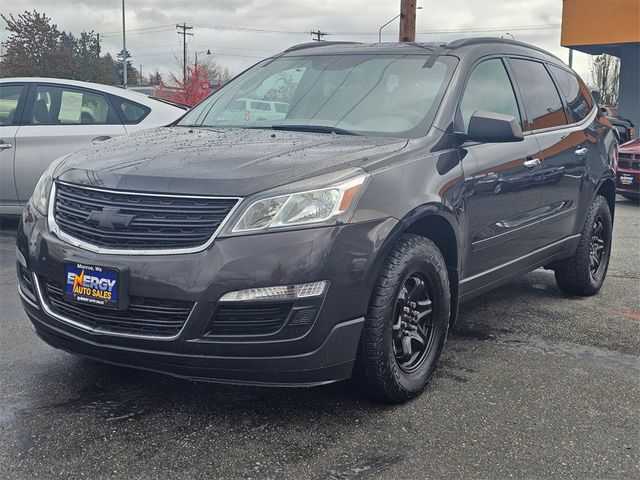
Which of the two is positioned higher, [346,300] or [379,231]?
[379,231]

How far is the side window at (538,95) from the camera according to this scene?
4.61 m

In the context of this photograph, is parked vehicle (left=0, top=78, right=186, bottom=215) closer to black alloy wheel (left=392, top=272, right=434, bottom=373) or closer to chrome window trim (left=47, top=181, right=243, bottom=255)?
chrome window trim (left=47, top=181, right=243, bottom=255)

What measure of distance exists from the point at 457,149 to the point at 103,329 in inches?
76.2

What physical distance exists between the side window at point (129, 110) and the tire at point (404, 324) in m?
4.79

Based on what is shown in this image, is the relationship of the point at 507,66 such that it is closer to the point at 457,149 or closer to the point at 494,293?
the point at 457,149

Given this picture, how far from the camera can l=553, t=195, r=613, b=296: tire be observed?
527 centimetres

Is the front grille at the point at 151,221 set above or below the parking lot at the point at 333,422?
above

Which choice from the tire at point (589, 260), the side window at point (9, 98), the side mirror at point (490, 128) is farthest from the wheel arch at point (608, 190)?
the side window at point (9, 98)

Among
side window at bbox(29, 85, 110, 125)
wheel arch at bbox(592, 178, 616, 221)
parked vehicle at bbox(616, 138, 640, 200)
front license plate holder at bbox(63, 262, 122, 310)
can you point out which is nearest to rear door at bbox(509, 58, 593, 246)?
wheel arch at bbox(592, 178, 616, 221)

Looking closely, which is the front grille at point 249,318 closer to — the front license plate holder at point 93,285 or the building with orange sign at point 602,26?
the front license plate holder at point 93,285

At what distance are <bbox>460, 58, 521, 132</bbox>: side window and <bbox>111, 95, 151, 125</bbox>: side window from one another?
417 cm

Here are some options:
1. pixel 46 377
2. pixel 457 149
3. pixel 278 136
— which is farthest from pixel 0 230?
pixel 457 149

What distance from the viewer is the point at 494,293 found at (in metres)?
5.58

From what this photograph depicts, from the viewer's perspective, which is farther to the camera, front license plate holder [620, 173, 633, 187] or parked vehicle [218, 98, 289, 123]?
front license plate holder [620, 173, 633, 187]
